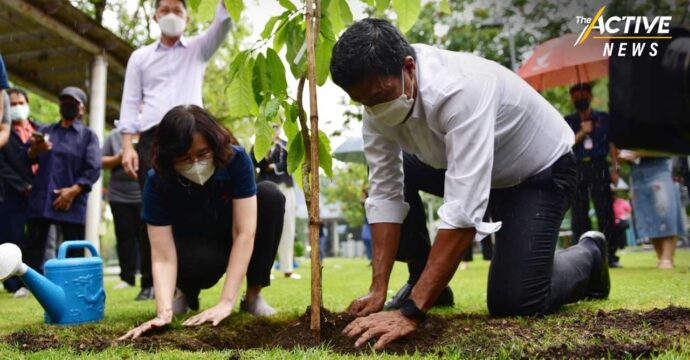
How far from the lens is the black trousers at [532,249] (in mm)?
2705

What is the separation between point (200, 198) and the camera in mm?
2998

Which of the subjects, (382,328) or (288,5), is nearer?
(382,328)

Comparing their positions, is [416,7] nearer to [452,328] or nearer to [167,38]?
[452,328]

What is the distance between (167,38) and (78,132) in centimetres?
215

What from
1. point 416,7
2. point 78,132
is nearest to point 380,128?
point 416,7

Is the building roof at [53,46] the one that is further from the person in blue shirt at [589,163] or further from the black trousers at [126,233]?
the person in blue shirt at [589,163]

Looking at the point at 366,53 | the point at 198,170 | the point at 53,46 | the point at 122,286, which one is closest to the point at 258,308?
the point at 198,170

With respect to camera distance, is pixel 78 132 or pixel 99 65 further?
pixel 99 65

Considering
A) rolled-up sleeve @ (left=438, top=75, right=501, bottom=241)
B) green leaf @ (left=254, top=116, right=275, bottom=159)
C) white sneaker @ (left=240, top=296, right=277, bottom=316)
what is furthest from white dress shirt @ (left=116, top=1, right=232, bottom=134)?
rolled-up sleeve @ (left=438, top=75, right=501, bottom=241)

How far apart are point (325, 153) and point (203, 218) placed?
90 centimetres

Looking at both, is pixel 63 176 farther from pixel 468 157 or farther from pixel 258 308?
pixel 468 157

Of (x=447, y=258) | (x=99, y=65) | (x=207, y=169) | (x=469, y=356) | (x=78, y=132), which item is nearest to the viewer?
(x=469, y=356)

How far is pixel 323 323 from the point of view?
7.75 ft

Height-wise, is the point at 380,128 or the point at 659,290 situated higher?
the point at 380,128
